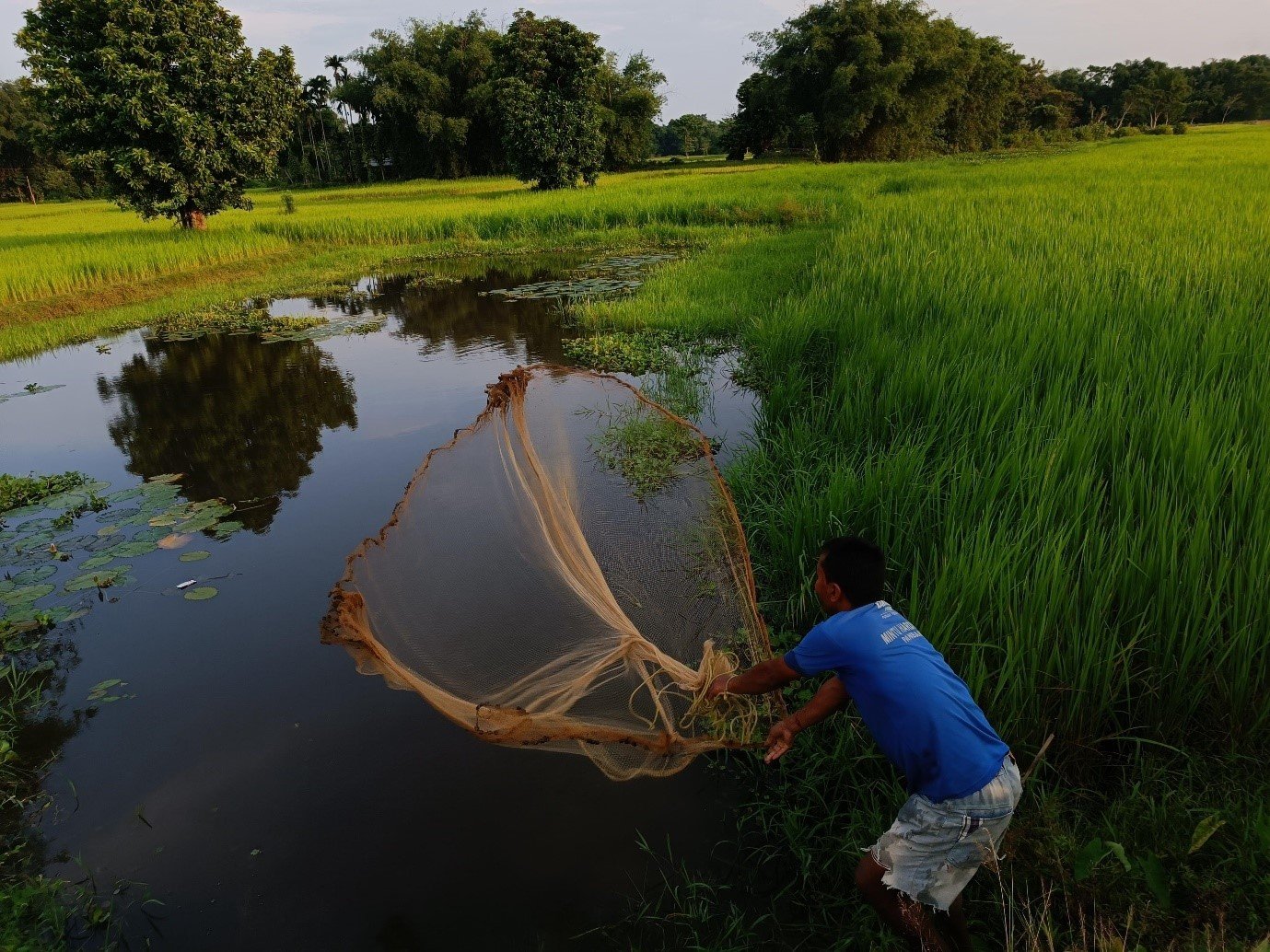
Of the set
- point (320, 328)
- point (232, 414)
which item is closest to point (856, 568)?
point (232, 414)

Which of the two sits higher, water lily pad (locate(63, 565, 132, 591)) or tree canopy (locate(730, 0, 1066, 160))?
tree canopy (locate(730, 0, 1066, 160))

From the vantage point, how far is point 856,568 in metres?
1.55

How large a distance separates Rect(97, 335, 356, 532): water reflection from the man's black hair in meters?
3.63

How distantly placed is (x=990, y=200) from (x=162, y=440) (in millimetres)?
10460

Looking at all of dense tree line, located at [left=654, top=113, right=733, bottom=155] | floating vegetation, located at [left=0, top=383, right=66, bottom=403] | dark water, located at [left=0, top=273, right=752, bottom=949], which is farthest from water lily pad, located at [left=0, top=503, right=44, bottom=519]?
dense tree line, located at [left=654, top=113, right=733, bottom=155]

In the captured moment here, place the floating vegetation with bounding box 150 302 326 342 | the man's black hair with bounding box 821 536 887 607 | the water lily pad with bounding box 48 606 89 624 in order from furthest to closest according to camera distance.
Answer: the floating vegetation with bounding box 150 302 326 342
the water lily pad with bounding box 48 606 89 624
the man's black hair with bounding box 821 536 887 607

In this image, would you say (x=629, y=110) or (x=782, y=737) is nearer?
(x=782, y=737)

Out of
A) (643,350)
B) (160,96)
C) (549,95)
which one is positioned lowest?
(643,350)

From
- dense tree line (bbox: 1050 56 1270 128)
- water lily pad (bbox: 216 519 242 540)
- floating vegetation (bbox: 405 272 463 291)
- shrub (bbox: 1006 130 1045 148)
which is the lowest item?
water lily pad (bbox: 216 519 242 540)

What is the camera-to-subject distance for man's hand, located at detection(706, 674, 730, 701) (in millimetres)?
1821

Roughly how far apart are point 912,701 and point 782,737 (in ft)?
1.28

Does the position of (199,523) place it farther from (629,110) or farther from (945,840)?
(629,110)

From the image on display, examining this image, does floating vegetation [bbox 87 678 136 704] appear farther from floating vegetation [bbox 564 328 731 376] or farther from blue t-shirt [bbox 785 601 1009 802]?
floating vegetation [bbox 564 328 731 376]

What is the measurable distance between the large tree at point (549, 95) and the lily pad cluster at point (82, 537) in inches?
764
